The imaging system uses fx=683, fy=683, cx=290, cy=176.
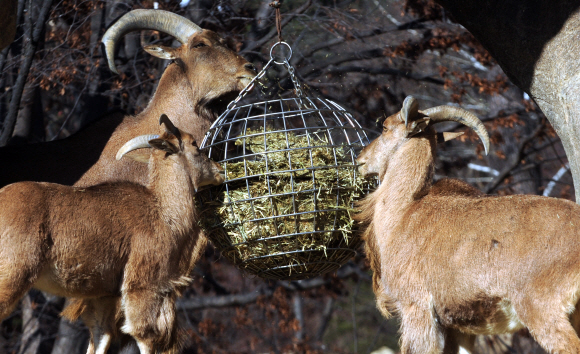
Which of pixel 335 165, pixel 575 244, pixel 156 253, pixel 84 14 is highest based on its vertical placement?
pixel 575 244

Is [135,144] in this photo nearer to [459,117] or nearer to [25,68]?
[459,117]

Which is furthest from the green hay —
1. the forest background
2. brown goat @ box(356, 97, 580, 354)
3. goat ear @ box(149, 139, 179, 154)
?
the forest background

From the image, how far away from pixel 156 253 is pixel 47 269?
0.95 metres

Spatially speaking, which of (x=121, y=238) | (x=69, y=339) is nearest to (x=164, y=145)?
(x=121, y=238)

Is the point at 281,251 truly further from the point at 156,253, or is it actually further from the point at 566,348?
the point at 566,348

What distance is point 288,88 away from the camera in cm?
1244

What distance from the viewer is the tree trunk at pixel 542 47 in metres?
6.18

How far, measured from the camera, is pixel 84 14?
1280cm

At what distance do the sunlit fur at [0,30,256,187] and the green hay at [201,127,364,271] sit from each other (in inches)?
76.8

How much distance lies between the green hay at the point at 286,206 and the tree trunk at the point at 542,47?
196 cm

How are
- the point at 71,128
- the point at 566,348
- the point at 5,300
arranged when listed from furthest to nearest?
the point at 71,128 → the point at 5,300 → the point at 566,348

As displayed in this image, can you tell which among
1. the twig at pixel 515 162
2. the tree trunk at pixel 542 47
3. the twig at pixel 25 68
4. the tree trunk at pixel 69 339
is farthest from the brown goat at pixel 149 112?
the twig at pixel 515 162

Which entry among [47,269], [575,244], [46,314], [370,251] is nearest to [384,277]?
[370,251]

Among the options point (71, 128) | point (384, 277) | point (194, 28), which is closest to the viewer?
point (384, 277)
